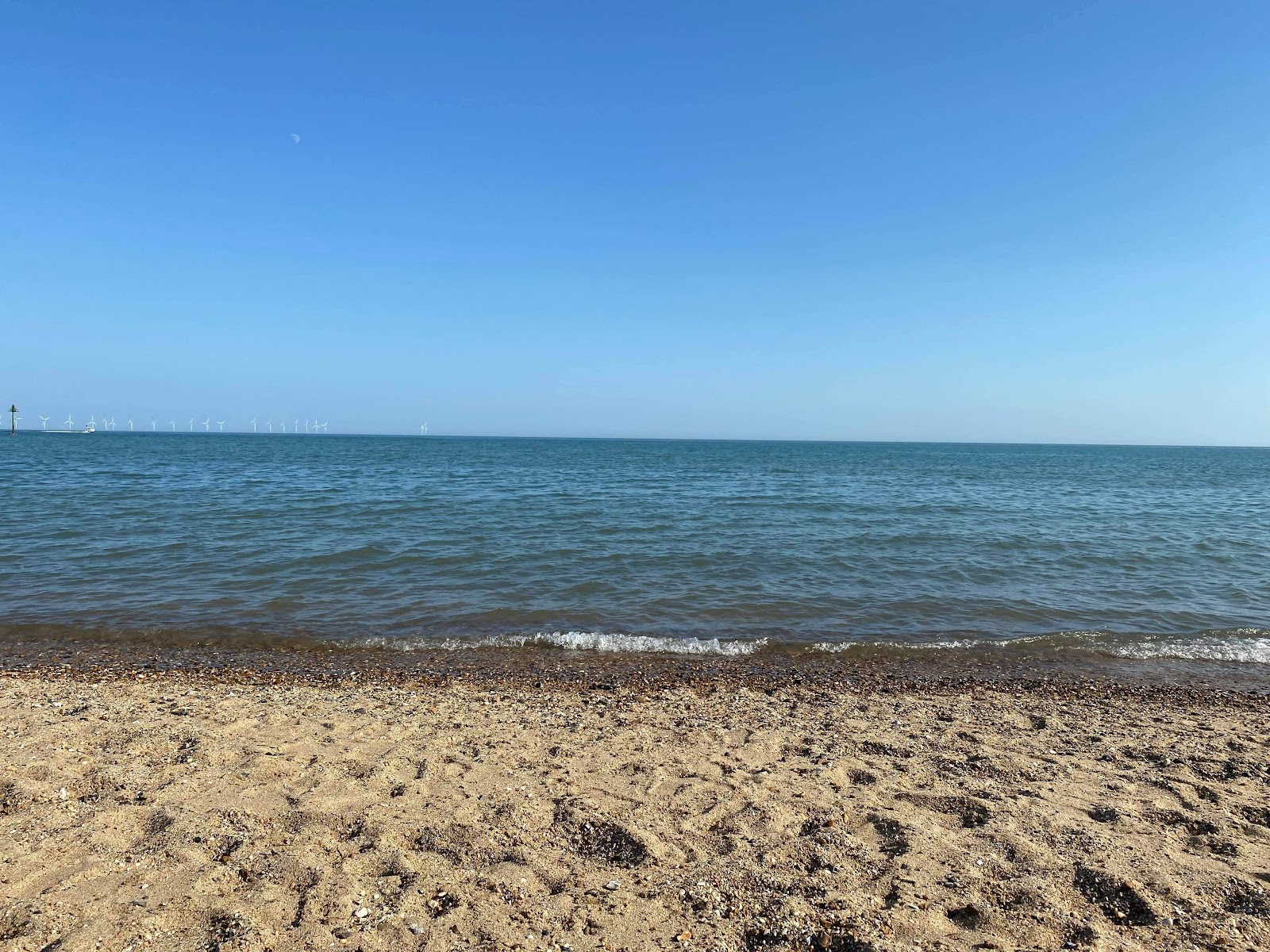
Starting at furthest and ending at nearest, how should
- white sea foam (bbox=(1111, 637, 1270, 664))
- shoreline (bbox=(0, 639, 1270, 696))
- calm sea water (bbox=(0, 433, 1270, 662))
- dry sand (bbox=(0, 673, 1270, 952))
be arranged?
calm sea water (bbox=(0, 433, 1270, 662)) → white sea foam (bbox=(1111, 637, 1270, 664)) → shoreline (bbox=(0, 639, 1270, 696)) → dry sand (bbox=(0, 673, 1270, 952))

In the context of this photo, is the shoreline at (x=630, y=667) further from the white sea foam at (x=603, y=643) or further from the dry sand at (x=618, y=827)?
the dry sand at (x=618, y=827)

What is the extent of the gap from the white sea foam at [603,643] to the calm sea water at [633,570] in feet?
0.16

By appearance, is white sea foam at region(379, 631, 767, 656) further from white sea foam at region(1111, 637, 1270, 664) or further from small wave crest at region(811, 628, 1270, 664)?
white sea foam at region(1111, 637, 1270, 664)

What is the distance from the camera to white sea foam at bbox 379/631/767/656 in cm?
1005

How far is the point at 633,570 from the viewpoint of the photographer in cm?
1486

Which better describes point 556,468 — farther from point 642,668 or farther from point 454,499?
point 642,668

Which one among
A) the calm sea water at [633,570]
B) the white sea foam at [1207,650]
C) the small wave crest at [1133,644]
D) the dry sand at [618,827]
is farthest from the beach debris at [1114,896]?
the white sea foam at [1207,650]

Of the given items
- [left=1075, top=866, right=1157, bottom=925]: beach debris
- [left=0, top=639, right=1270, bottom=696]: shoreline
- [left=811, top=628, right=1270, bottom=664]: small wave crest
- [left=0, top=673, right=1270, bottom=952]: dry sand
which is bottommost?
[left=0, top=639, right=1270, bottom=696]: shoreline

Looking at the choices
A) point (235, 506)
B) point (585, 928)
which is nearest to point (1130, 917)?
point (585, 928)

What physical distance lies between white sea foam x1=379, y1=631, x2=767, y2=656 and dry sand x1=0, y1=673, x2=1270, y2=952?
280cm

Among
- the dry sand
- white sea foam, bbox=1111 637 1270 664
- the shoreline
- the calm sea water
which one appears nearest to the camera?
the dry sand

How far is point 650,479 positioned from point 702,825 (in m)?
39.0

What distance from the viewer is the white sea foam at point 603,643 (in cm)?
1005

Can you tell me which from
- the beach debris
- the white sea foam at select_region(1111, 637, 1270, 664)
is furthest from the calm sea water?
the beach debris
